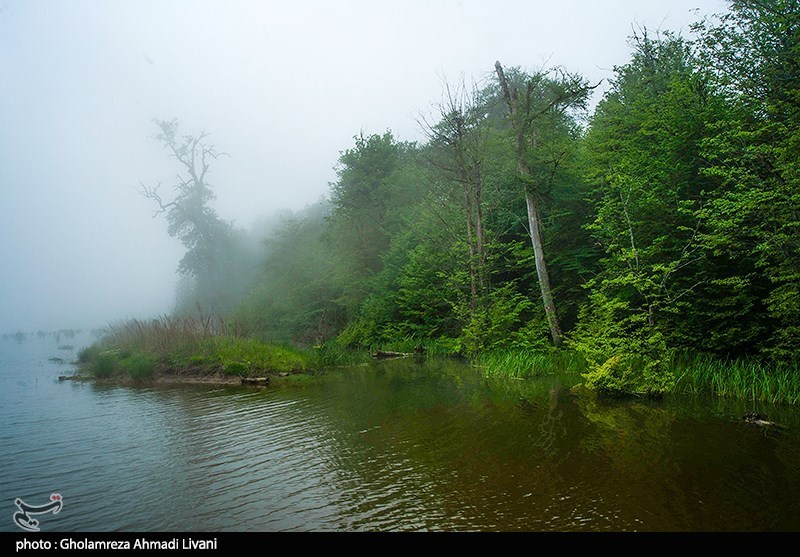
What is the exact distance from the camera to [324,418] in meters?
8.08

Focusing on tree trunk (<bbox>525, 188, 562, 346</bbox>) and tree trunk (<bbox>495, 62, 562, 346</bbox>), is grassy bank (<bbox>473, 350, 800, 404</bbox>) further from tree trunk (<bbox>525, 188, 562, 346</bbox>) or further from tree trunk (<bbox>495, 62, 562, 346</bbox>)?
tree trunk (<bbox>495, 62, 562, 346</bbox>)

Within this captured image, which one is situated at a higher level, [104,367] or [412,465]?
[104,367]

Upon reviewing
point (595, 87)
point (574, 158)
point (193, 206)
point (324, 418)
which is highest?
point (193, 206)

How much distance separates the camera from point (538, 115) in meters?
13.5

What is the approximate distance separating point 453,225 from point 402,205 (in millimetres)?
6721

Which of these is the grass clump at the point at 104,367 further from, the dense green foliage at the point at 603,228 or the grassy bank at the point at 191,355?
the dense green foliage at the point at 603,228

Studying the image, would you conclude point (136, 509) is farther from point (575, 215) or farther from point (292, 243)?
point (292, 243)

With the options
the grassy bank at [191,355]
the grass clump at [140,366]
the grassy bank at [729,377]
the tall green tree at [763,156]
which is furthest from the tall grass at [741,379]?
the grass clump at [140,366]

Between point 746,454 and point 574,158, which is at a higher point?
point 574,158

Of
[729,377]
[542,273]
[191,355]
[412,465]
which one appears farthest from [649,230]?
[191,355]

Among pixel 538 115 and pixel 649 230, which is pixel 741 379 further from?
pixel 538 115

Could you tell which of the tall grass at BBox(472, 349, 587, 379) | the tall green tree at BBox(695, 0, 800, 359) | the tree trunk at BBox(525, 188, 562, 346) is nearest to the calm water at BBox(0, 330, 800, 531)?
the tall grass at BBox(472, 349, 587, 379)

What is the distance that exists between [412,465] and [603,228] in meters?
8.43

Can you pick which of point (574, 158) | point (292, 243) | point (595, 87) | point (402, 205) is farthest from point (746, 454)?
point (292, 243)
